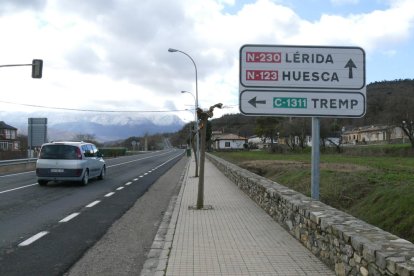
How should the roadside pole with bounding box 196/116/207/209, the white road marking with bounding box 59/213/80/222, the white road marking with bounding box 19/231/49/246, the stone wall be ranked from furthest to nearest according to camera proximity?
the roadside pole with bounding box 196/116/207/209 < the white road marking with bounding box 59/213/80/222 < the white road marking with bounding box 19/231/49/246 < the stone wall

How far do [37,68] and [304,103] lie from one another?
19.2 m

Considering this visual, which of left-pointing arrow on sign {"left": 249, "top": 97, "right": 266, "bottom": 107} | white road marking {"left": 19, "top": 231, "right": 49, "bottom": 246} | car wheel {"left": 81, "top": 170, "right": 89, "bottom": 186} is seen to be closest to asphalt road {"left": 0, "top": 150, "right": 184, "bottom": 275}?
white road marking {"left": 19, "top": 231, "right": 49, "bottom": 246}

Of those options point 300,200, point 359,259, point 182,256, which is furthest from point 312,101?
point 359,259

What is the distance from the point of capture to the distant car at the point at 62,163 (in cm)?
1791

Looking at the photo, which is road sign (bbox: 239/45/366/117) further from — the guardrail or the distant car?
the guardrail

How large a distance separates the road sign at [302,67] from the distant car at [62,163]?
10820 millimetres

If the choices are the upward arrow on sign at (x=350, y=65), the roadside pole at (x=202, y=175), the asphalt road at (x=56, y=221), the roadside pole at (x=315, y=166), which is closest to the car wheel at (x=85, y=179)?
the asphalt road at (x=56, y=221)

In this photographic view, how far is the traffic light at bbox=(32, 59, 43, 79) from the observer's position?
24.6 m

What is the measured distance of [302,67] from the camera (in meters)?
9.09

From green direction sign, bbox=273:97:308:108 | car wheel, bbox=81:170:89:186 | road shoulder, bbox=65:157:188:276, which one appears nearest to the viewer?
road shoulder, bbox=65:157:188:276

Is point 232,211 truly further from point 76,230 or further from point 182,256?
point 182,256

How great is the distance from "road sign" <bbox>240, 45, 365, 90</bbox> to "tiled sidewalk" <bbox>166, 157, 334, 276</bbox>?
2.79 metres

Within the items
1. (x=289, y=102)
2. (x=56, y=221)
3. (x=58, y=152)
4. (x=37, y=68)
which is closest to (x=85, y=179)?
(x=58, y=152)

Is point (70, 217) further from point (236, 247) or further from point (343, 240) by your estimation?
point (343, 240)
